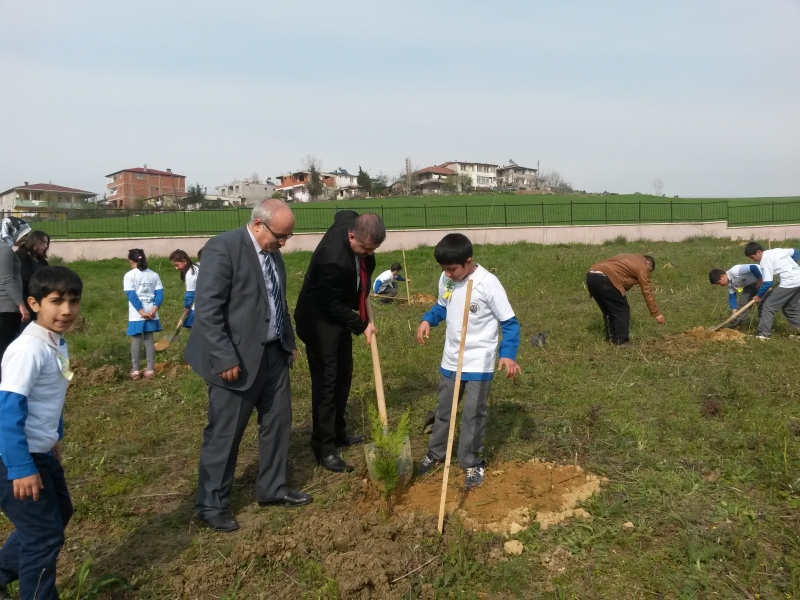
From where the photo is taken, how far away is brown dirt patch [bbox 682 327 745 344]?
805cm

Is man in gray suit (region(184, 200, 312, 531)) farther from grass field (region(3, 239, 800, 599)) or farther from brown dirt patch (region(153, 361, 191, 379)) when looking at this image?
brown dirt patch (region(153, 361, 191, 379))

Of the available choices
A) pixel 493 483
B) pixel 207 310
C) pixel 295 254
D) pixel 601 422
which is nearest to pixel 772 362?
pixel 601 422

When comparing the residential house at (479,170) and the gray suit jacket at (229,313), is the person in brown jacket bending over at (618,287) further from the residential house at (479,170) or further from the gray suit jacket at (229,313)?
the residential house at (479,170)

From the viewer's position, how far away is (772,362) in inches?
273

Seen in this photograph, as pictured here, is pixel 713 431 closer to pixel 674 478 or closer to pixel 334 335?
pixel 674 478

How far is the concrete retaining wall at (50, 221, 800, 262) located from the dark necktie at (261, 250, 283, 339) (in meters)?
17.1

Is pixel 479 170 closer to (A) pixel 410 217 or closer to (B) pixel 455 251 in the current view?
(A) pixel 410 217

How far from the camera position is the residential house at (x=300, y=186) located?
66.1m

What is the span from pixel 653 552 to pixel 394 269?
10.1m

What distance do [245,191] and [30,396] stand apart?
6847 cm

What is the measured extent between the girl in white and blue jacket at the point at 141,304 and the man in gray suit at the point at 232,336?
3857 millimetres

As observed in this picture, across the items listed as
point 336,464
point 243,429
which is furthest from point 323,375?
point 243,429

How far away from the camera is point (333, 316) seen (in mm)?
4523

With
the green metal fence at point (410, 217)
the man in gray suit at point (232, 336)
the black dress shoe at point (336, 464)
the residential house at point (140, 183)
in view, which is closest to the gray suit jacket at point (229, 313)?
the man in gray suit at point (232, 336)
